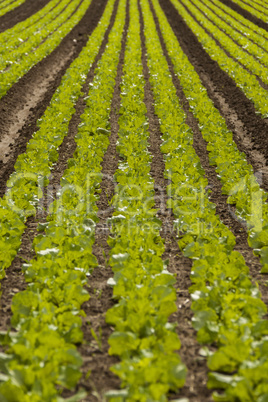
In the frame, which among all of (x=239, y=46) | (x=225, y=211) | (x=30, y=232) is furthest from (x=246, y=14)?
(x=30, y=232)

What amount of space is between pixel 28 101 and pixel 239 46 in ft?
40.3

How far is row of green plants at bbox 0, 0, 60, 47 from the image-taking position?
18775 mm

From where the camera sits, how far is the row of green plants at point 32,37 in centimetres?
1526

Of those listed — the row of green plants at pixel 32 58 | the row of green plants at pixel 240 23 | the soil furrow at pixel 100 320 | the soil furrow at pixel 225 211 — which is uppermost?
the row of green plants at pixel 240 23

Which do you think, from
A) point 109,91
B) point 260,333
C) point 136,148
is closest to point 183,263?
point 260,333

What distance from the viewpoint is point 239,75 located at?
42.9 feet

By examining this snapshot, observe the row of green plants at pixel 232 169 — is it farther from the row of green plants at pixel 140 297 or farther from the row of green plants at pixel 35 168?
the row of green plants at pixel 35 168

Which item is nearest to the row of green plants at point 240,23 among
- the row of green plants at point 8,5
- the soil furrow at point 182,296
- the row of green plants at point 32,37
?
the row of green plants at point 32,37

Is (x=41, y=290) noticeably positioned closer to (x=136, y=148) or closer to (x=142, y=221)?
(x=142, y=221)

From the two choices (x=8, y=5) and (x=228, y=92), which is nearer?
(x=228, y=92)

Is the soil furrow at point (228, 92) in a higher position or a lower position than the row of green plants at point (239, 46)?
lower

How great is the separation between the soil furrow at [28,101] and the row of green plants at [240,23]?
30.6 feet

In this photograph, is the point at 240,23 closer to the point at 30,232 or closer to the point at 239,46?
the point at 239,46

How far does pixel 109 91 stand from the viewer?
455 inches
